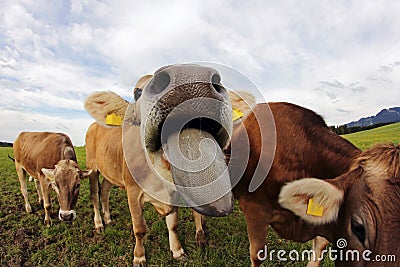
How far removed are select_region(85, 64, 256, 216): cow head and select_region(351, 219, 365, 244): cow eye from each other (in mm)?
961

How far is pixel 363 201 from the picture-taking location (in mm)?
2248

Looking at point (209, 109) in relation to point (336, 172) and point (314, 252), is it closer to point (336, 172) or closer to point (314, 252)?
point (336, 172)

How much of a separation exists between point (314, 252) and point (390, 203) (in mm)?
2047

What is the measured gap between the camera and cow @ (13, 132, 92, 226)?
216 inches

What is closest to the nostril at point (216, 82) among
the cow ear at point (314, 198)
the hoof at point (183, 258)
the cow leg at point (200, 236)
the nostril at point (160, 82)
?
the nostril at point (160, 82)

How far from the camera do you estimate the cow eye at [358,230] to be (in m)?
2.25

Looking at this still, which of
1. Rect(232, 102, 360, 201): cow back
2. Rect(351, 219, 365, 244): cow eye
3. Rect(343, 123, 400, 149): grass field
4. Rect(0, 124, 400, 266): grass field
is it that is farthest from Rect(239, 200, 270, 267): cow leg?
Rect(343, 123, 400, 149): grass field

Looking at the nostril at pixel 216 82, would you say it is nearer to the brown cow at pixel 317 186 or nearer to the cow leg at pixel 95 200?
the brown cow at pixel 317 186

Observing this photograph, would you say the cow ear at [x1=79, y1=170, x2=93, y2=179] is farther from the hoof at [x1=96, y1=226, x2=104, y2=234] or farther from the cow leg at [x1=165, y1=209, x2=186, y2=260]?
the cow leg at [x1=165, y1=209, x2=186, y2=260]

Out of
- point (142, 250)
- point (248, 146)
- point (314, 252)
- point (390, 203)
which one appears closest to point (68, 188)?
point (142, 250)

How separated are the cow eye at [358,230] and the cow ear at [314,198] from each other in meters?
0.16

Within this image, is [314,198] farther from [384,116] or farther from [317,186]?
[384,116]

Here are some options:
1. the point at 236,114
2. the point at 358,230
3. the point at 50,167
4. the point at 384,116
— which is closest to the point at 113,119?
the point at 236,114

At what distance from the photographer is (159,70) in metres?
2.05
